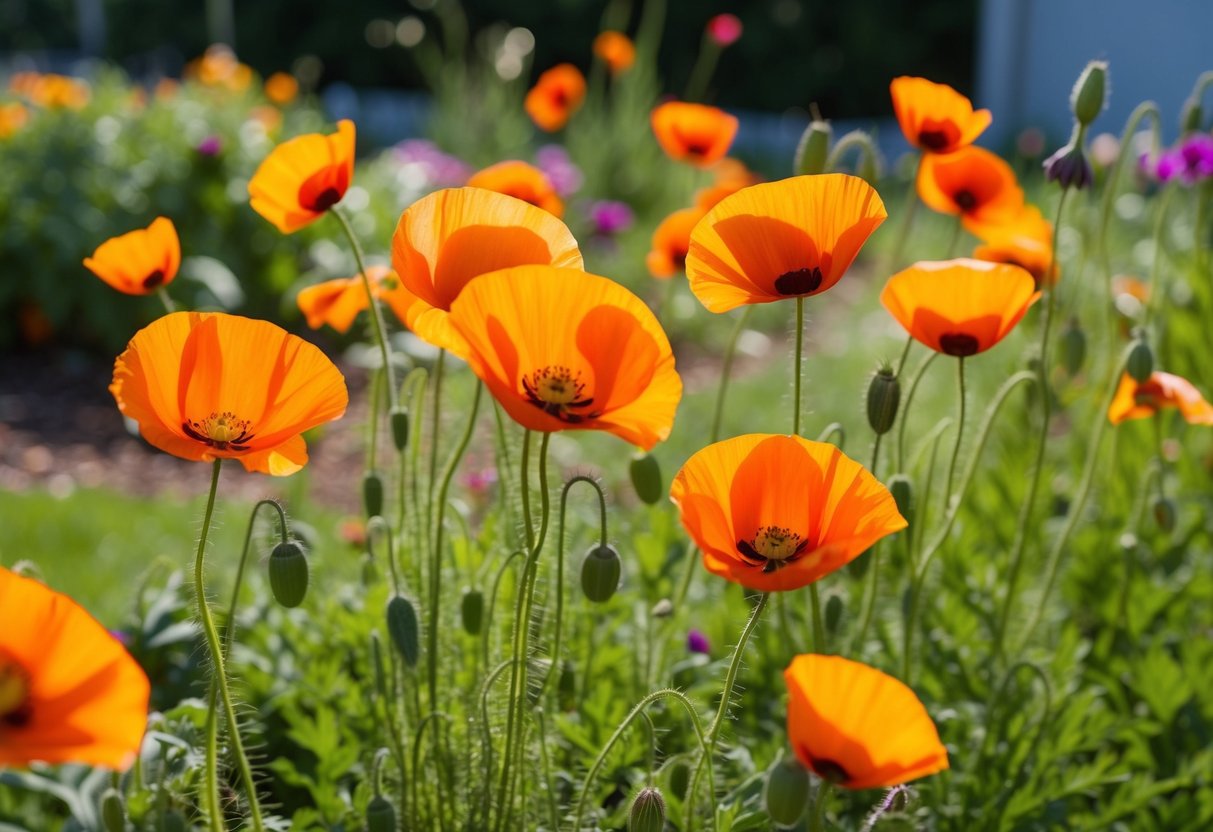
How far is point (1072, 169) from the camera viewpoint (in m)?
1.68

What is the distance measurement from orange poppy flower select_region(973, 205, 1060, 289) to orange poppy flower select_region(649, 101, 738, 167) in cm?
55

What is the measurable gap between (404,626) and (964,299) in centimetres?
65

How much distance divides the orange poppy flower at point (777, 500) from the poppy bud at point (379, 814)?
483 mm

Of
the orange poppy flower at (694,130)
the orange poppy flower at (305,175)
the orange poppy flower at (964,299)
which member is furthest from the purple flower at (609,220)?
the orange poppy flower at (964,299)

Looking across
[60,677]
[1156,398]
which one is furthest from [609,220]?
[60,677]

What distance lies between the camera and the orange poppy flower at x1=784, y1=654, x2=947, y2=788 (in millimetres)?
899

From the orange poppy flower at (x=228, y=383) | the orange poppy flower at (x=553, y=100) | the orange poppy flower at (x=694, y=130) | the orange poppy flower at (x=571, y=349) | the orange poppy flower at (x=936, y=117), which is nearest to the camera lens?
the orange poppy flower at (x=571, y=349)

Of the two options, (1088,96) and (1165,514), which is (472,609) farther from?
(1165,514)

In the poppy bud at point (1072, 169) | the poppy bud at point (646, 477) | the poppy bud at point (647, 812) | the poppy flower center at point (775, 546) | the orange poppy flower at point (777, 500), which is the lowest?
the poppy bud at point (647, 812)

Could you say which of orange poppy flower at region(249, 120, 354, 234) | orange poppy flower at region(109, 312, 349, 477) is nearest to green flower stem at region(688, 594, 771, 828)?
orange poppy flower at region(109, 312, 349, 477)

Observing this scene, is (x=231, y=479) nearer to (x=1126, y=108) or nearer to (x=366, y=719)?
(x=366, y=719)

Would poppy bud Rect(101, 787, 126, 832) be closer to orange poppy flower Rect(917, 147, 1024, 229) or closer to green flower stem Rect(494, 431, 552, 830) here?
green flower stem Rect(494, 431, 552, 830)

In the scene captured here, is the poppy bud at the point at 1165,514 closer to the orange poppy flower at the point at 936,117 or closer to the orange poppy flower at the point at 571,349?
the orange poppy flower at the point at 936,117

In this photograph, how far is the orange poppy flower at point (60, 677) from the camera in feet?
2.64
